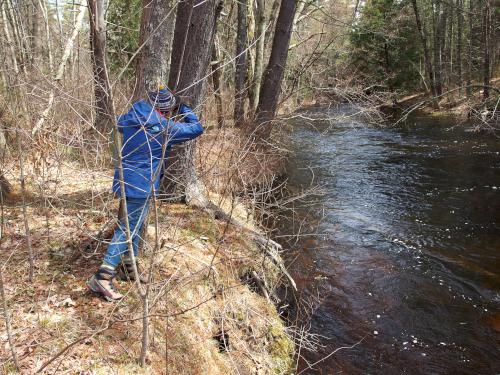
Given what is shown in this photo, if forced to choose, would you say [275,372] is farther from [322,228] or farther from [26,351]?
[322,228]

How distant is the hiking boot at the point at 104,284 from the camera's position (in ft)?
11.2

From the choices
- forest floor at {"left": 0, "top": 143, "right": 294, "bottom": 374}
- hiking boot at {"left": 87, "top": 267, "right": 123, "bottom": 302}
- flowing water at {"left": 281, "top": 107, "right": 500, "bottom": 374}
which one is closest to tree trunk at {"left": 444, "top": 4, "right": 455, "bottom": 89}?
flowing water at {"left": 281, "top": 107, "right": 500, "bottom": 374}

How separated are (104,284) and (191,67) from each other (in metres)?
2.93

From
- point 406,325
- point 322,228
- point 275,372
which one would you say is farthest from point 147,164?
point 322,228

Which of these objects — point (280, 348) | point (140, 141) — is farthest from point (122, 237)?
point (280, 348)

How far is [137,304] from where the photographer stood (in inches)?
137

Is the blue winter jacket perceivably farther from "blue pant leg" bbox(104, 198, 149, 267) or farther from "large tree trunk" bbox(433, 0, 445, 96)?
"large tree trunk" bbox(433, 0, 445, 96)

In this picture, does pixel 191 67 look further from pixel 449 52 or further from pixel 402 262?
pixel 449 52

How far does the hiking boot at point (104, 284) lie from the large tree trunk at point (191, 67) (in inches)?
67.2

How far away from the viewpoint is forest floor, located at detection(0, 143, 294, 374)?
3018 millimetres

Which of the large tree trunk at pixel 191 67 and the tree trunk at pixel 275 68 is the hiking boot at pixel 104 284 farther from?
the tree trunk at pixel 275 68

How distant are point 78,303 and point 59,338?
16.8 inches

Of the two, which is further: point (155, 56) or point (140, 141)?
point (155, 56)

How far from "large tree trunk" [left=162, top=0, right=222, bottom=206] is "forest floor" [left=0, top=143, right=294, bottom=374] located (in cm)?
31
